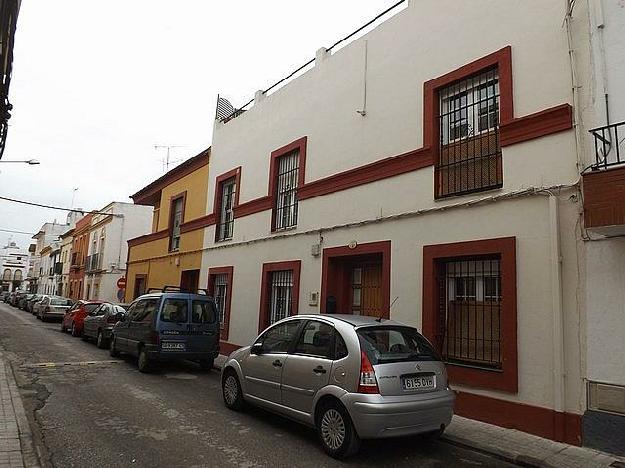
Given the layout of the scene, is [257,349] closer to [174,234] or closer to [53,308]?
[174,234]

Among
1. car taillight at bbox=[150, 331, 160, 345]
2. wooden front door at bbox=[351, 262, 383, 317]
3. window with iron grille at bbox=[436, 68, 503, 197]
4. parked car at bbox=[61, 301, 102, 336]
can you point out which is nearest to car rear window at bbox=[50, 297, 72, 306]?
parked car at bbox=[61, 301, 102, 336]

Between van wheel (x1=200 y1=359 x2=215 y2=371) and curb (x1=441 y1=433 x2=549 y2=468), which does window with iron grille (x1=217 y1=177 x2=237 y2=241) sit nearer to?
van wheel (x1=200 y1=359 x2=215 y2=371)

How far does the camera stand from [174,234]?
1881 cm

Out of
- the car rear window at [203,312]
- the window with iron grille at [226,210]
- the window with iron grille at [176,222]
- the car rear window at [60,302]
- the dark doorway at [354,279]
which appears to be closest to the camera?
the dark doorway at [354,279]

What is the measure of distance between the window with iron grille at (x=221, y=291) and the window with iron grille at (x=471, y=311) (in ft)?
26.1

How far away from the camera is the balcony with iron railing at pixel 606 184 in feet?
17.3

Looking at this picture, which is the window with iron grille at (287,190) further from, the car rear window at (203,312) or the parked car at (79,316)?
the parked car at (79,316)

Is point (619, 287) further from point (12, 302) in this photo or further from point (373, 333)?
point (12, 302)

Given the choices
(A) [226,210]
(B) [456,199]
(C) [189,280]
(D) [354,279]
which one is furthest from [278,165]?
(C) [189,280]

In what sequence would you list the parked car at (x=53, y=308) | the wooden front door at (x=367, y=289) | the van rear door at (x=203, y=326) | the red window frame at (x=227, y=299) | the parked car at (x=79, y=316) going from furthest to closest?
the parked car at (x=53, y=308), the parked car at (x=79, y=316), the red window frame at (x=227, y=299), the van rear door at (x=203, y=326), the wooden front door at (x=367, y=289)

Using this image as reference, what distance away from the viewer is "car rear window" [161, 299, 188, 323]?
1041cm

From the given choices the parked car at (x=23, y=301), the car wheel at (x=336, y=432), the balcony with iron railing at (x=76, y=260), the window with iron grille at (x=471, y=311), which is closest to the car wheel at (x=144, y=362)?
the car wheel at (x=336, y=432)

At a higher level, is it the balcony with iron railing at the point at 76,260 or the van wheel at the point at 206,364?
the balcony with iron railing at the point at 76,260

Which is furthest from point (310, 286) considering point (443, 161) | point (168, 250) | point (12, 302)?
point (12, 302)
